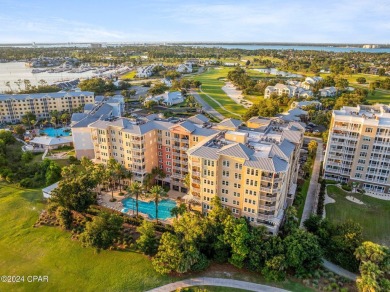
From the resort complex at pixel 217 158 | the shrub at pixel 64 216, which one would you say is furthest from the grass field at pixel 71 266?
the resort complex at pixel 217 158

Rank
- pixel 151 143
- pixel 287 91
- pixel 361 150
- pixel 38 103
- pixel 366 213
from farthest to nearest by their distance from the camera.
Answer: pixel 287 91 → pixel 38 103 → pixel 151 143 → pixel 361 150 → pixel 366 213

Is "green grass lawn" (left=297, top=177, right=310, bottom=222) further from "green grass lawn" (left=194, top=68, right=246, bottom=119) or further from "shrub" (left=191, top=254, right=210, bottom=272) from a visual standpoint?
"green grass lawn" (left=194, top=68, right=246, bottom=119)

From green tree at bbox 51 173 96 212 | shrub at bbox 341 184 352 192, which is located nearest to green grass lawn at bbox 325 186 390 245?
shrub at bbox 341 184 352 192

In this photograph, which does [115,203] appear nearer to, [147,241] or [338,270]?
[147,241]

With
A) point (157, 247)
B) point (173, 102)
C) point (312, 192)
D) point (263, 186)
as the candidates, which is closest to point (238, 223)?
point (263, 186)

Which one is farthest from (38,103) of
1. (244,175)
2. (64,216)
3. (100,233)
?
(244,175)
